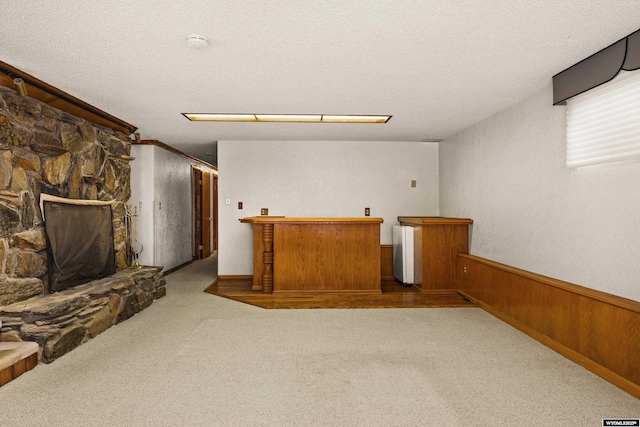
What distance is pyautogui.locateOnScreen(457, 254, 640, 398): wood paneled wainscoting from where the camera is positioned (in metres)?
2.12

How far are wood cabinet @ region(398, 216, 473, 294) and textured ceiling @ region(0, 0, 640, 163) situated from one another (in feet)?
5.21

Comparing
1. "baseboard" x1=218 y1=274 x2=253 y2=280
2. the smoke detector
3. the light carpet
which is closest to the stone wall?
the light carpet

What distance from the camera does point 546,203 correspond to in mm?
3000

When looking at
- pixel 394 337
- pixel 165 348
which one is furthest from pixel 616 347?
pixel 165 348

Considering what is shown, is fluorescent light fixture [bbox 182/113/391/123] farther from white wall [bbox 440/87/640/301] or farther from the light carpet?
the light carpet

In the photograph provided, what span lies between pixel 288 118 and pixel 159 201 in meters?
2.88

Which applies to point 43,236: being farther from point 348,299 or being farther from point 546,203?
point 546,203

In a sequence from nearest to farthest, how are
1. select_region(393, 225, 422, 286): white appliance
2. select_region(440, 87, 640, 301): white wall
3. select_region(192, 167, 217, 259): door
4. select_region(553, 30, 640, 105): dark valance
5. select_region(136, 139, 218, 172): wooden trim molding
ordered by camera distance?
select_region(553, 30, 640, 105): dark valance, select_region(440, 87, 640, 301): white wall, select_region(393, 225, 422, 286): white appliance, select_region(136, 139, 218, 172): wooden trim molding, select_region(192, 167, 217, 259): door

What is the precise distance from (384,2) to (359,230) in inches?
117

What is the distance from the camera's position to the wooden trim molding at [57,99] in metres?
2.59

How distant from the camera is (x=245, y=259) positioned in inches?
217

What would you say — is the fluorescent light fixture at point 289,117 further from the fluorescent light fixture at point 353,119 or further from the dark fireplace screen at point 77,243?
the dark fireplace screen at point 77,243

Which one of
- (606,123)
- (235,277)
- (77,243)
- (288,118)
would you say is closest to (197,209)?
(235,277)

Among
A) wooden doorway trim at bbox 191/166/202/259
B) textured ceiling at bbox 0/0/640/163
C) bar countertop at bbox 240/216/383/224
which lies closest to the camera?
textured ceiling at bbox 0/0/640/163
